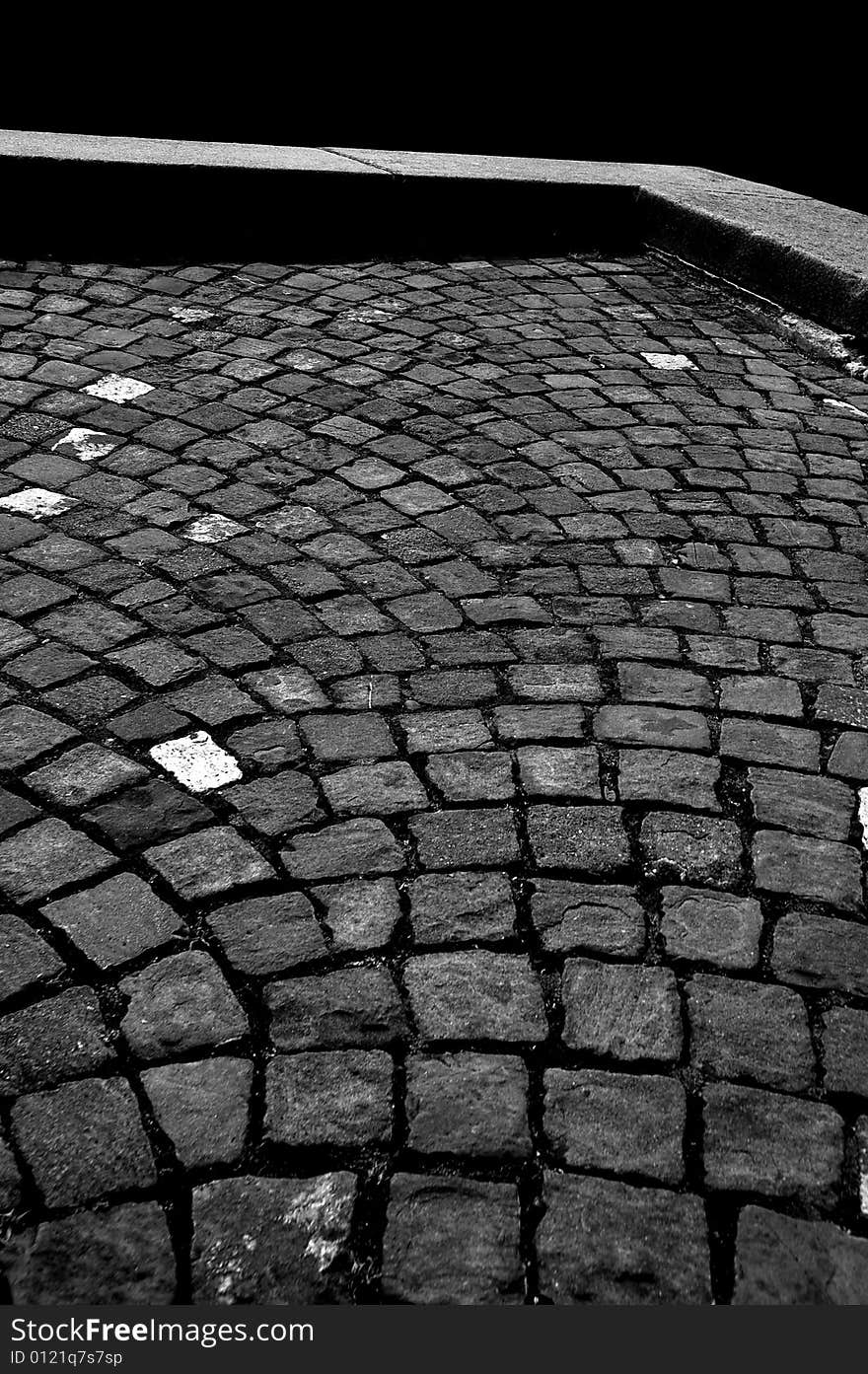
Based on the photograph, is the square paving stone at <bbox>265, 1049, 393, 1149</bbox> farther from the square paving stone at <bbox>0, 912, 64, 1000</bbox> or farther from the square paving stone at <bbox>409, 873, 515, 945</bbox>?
the square paving stone at <bbox>0, 912, 64, 1000</bbox>

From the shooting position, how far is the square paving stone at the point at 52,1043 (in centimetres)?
201

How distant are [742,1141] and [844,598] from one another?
2081mm

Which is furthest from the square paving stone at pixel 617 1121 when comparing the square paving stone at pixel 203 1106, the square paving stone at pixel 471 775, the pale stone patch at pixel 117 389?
the pale stone patch at pixel 117 389

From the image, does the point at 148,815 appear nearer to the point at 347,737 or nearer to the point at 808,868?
the point at 347,737

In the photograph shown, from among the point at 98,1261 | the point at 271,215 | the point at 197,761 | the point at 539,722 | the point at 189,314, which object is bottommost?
the point at 98,1261

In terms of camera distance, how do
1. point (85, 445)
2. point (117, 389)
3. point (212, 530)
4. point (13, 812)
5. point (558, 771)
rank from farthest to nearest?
point (117, 389) → point (85, 445) → point (212, 530) → point (558, 771) → point (13, 812)

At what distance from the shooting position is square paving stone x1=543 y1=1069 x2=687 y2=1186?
194 centimetres

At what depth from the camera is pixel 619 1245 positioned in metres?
1.82

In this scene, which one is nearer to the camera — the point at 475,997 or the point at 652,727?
the point at 475,997

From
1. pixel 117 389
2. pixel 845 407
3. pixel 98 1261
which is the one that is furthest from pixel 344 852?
pixel 845 407

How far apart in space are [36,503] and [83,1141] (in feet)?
7.89

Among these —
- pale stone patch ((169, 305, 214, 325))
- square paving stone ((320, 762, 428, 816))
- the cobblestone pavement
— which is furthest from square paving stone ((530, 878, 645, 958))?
pale stone patch ((169, 305, 214, 325))

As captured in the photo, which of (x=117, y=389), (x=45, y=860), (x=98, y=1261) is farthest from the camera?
(x=117, y=389)

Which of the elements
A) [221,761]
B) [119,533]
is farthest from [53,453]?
[221,761]
